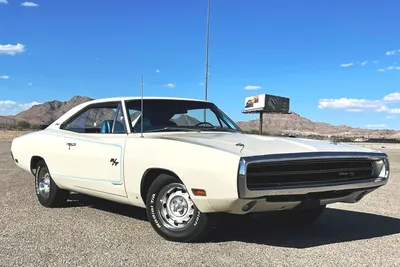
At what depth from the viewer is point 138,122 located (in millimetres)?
5543

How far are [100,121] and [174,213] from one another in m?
2.08

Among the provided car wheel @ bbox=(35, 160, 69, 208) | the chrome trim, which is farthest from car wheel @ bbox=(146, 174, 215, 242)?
car wheel @ bbox=(35, 160, 69, 208)

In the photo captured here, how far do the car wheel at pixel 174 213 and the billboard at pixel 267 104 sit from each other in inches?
2483

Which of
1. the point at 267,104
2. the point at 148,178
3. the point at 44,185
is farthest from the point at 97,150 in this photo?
the point at 267,104

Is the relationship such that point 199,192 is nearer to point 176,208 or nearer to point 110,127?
point 176,208

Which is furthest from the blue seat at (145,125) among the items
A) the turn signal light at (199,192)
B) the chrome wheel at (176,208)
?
the turn signal light at (199,192)

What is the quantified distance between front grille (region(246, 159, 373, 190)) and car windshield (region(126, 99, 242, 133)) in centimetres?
159

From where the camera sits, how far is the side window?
226 inches

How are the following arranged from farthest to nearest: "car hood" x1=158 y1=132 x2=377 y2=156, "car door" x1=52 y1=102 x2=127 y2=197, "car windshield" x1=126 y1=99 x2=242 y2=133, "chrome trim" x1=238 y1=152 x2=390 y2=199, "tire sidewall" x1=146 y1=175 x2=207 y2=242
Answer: "car windshield" x1=126 y1=99 x2=242 y2=133, "car door" x1=52 y1=102 x2=127 y2=197, "tire sidewall" x1=146 y1=175 x2=207 y2=242, "car hood" x1=158 y1=132 x2=377 y2=156, "chrome trim" x1=238 y1=152 x2=390 y2=199

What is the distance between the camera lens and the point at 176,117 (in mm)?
5844

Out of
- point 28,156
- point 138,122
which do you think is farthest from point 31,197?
point 138,122

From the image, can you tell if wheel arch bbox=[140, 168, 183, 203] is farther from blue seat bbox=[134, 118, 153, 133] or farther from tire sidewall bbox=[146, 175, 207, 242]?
blue seat bbox=[134, 118, 153, 133]

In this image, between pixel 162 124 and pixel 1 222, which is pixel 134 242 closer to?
pixel 162 124

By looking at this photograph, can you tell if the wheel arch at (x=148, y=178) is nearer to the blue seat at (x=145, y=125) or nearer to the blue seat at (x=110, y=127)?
the blue seat at (x=145, y=125)
